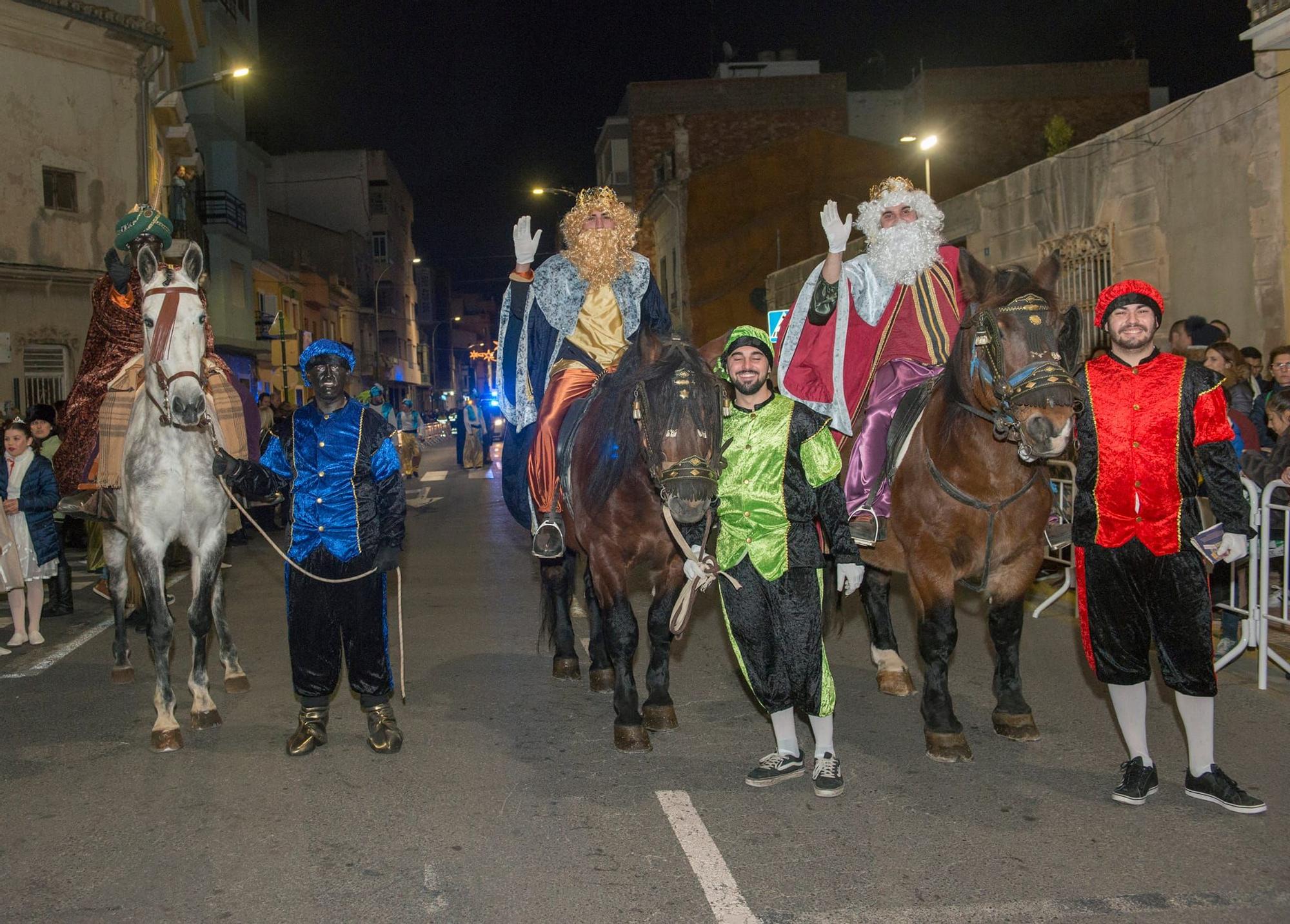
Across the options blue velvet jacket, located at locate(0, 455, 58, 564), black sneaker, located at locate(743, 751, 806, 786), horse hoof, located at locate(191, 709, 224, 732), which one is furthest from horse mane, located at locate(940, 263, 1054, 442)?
blue velvet jacket, located at locate(0, 455, 58, 564)

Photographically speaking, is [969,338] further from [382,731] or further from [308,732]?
[308,732]

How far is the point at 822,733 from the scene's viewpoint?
511 cm

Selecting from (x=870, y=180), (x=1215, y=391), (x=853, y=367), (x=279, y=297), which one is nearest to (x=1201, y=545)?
(x=1215, y=391)

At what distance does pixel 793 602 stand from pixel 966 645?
356 centimetres

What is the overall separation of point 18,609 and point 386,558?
483 cm

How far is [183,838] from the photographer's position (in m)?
4.59

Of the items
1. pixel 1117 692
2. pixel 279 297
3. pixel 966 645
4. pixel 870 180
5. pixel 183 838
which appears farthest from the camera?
pixel 279 297

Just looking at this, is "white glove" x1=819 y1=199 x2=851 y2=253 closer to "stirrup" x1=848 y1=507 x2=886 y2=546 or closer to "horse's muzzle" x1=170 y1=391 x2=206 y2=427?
"stirrup" x1=848 y1=507 x2=886 y2=546

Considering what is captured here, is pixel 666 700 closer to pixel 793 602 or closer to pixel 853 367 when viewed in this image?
pixel 793 602

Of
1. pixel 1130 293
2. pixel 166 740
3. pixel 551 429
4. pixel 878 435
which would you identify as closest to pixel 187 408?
pixel 166 740

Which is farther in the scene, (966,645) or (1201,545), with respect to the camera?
(966,645)

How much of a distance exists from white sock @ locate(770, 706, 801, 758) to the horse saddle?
1.50 meters

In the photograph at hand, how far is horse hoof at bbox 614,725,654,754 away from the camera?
5656 mm

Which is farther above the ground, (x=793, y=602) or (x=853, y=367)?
(x=853, y=367)
